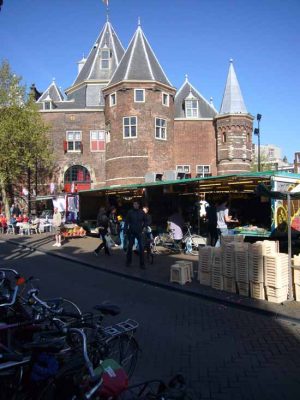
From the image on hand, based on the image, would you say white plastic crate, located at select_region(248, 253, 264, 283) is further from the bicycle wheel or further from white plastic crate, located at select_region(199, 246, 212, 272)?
the bicycle wheel

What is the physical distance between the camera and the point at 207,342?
211 inches

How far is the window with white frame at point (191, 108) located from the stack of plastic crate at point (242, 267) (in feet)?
95.7

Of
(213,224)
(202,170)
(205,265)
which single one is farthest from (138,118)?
(205,265)

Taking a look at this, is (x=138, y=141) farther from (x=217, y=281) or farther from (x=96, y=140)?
(x=217, y=281)

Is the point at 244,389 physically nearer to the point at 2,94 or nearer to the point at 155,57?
the point at 2,94

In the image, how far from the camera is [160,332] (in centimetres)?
580

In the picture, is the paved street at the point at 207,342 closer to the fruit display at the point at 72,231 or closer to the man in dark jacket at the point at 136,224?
the man in dark jacket at the point at 136,224

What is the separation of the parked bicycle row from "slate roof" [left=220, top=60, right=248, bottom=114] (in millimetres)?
31136

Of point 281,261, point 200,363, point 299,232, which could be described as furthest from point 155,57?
point 200,363

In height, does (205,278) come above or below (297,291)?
below

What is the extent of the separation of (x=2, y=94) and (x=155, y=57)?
13.2m

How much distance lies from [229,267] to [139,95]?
25149mm

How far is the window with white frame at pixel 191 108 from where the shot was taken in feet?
117

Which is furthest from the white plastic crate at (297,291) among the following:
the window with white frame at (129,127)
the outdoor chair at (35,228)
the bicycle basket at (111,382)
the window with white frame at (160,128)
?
the window with white frame at (160,128)
